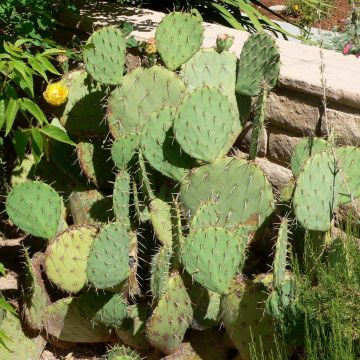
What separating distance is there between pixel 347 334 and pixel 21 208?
5.35 feet

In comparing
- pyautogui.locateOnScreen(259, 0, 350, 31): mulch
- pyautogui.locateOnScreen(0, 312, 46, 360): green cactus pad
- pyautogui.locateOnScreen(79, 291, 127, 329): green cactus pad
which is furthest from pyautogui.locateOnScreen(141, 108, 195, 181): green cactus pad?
pyautogui.locateOnScreen(259, 0, 350, 31): mulch

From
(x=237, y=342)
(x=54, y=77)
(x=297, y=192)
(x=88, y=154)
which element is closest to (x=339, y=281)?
(x=297, y=192)

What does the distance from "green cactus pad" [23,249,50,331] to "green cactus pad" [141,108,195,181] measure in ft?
2.28

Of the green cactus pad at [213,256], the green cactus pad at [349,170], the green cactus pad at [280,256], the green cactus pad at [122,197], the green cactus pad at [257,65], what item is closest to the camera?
the green cactus pad at [280,256]

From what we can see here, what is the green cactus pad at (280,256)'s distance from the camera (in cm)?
300

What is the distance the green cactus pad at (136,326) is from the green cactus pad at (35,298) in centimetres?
38

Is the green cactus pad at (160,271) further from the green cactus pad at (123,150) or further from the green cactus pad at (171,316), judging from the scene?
the green cactus pad at (123,150)

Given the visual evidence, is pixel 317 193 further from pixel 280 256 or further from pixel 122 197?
pixel 122 197

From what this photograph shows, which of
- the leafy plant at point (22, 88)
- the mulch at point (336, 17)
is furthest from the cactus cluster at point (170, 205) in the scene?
the mulch at point (336, 17)

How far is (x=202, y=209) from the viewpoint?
3.27m

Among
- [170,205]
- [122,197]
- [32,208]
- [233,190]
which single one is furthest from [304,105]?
[32,208]

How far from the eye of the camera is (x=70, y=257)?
3.60 m

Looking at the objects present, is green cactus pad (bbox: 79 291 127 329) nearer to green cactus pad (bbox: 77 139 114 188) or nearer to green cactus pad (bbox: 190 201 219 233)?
green cactus pad (bbox: 190 201 219 233)

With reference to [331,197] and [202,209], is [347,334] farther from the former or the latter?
[202,209]
